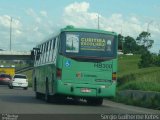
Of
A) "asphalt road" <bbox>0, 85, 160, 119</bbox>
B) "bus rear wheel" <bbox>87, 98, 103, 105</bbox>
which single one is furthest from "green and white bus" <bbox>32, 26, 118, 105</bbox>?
"bus rear wheel" <bbox>87, 98, 103, 105</bbox>

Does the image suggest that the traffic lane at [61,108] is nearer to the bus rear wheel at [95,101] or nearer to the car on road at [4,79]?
the bus rear wheel at [95,101]

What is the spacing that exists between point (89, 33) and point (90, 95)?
111 inches

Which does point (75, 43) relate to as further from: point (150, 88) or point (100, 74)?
point (150, 88)

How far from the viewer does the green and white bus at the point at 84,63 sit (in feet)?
82.9

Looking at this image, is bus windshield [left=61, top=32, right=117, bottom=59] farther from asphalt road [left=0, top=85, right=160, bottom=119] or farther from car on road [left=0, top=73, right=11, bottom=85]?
car on road [left=0, top=73, right=11, bottom=85]

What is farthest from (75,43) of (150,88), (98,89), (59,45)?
(150,88)

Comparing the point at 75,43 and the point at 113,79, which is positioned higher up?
the point at 75,43

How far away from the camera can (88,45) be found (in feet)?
83.2

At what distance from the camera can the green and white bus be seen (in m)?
25.3

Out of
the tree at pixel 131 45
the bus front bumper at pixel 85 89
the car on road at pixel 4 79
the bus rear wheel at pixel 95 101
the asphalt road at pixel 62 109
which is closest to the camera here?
the asphalt road at pixel 62 109

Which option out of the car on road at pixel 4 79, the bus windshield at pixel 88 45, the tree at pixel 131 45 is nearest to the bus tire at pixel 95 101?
the bus windshield at pixel 88 45

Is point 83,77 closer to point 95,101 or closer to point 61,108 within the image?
point 95,101

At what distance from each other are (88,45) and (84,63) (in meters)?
A: 0.85

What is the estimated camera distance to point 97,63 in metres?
25.6
